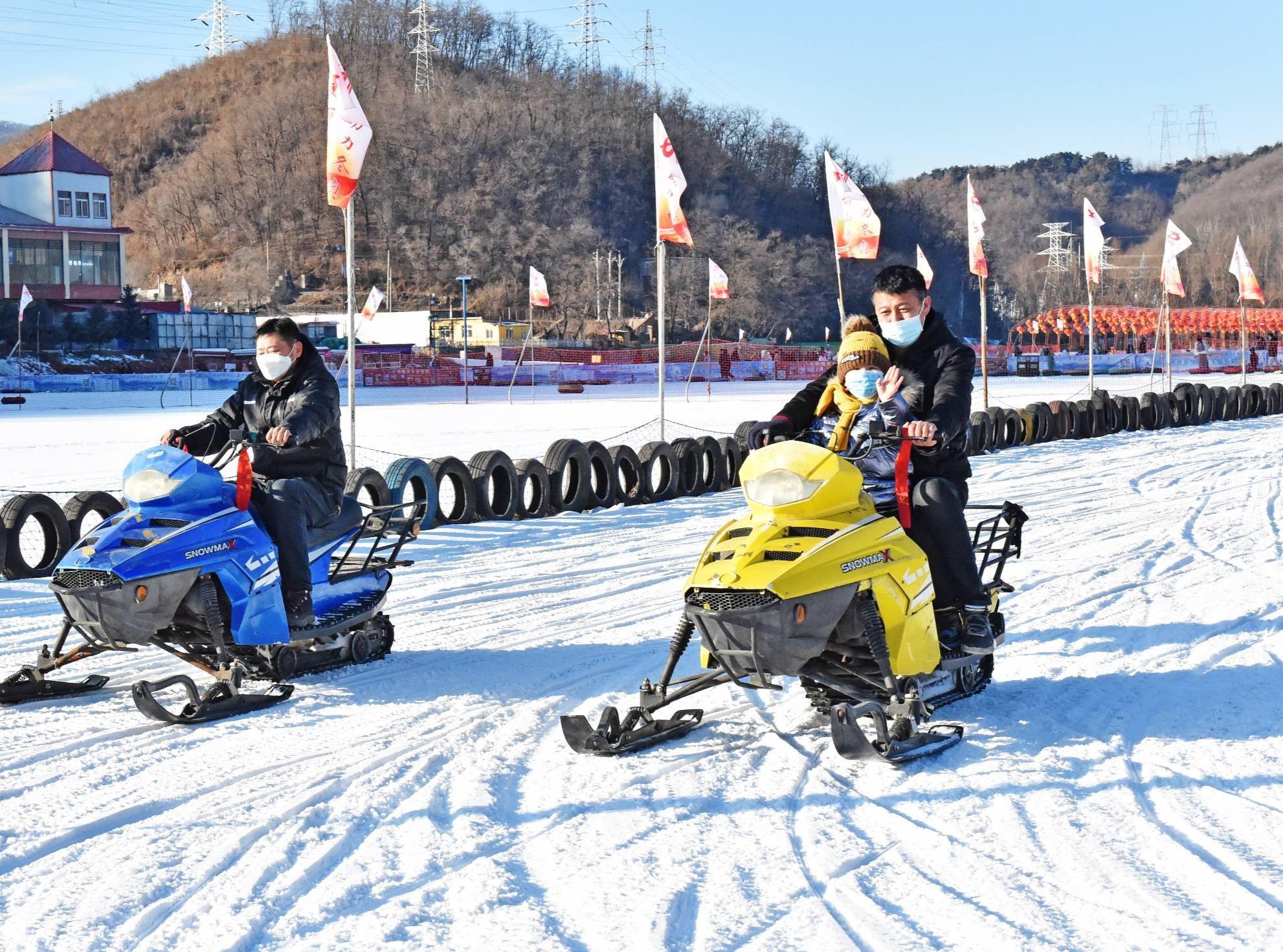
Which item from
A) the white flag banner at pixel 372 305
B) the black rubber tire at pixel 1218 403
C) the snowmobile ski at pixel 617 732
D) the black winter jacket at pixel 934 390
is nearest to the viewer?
the snowmobile ski at pixel 617 732

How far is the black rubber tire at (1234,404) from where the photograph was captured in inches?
1008

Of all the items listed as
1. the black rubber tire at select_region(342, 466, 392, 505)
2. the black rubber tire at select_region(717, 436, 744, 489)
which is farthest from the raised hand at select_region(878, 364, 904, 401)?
the black rubber tire at select_region(717, 436, 744, 489)

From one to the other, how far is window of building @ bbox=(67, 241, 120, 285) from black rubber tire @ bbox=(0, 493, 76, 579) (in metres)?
60.3

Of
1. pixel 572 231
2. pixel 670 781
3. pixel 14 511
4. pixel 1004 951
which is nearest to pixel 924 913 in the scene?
pixel 1004 951

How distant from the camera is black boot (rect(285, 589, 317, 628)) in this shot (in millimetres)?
5773

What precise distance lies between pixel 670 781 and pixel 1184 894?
1.67 meters

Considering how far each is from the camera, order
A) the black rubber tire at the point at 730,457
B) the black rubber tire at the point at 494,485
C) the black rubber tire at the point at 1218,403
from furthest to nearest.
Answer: the black rubber tire at the point at 1218,403 → the black rubber tire at the point at 730,457 → the black rubber tire at the point at 494,485

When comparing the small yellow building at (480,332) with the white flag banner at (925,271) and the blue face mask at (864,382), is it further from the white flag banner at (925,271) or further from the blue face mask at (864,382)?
the blue face mask at (864,382)

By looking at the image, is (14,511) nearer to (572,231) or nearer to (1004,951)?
(1004,951)

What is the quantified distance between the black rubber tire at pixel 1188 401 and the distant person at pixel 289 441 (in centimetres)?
2092

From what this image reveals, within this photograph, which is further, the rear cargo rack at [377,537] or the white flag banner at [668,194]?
the white flag banner at [668,194]

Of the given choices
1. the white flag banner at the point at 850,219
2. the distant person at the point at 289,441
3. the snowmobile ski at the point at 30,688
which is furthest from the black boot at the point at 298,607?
the white flag banner at the point at 850,219

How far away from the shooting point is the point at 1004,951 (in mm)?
3168

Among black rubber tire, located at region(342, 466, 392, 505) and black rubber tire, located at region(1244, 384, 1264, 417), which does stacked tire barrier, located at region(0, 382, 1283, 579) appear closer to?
black rubber tire, located at region(342, 466, 392, 505)
